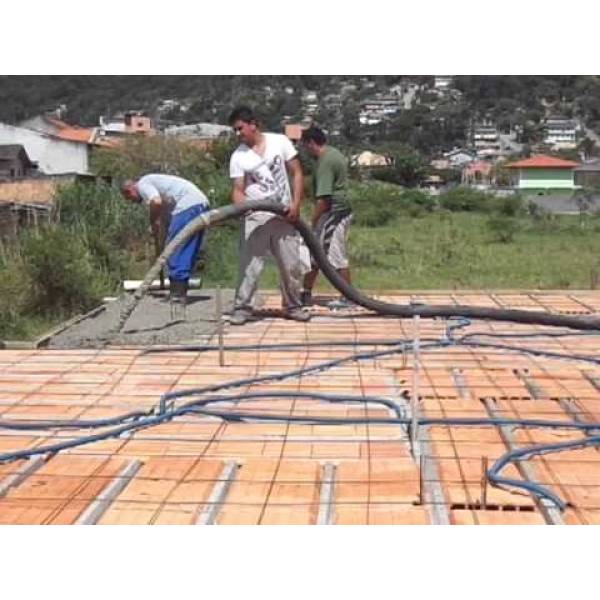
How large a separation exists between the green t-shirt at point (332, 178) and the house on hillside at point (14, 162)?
18.9m

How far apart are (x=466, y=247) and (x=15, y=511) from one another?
10.5 metres

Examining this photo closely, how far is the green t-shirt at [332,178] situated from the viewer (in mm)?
4898

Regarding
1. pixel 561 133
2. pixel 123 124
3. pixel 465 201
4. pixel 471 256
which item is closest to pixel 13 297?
pixel 471 256

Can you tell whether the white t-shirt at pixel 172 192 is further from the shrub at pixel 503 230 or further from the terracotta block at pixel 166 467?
the shrub at pixel 503 230

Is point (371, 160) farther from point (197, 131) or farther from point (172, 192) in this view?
point (172, 192)

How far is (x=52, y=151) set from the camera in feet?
88.8

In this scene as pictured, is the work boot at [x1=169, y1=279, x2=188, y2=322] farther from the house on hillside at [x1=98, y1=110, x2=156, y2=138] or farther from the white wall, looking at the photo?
the white wall

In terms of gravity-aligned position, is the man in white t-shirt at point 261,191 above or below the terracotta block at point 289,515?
above

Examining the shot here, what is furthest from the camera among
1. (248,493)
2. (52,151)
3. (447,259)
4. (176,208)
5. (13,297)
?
(52,151)

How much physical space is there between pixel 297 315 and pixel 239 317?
0.30 meters

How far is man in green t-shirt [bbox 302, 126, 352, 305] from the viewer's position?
4902 millimetres

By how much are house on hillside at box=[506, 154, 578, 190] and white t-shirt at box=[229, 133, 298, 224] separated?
2845 centimetres

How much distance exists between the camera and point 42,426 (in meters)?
2.98

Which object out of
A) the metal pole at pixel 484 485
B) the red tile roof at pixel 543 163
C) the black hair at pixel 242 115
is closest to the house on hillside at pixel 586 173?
the red tile roof at pixel 543 163
